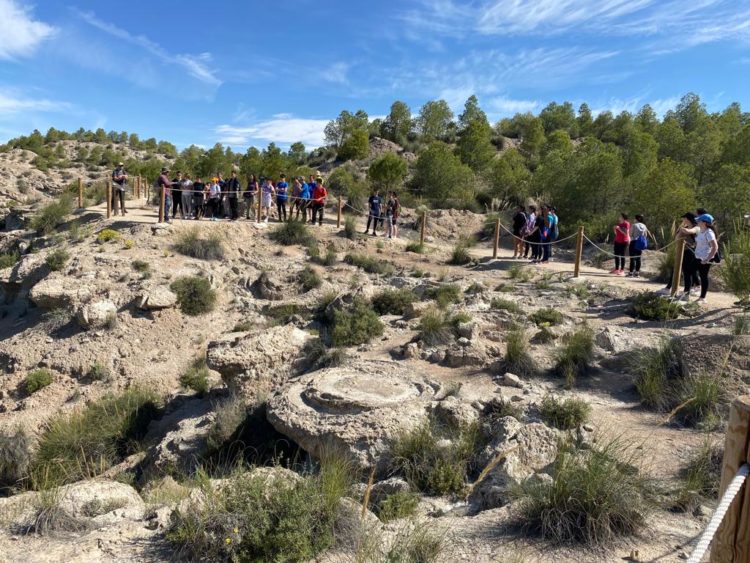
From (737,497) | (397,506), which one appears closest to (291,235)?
(397,506)

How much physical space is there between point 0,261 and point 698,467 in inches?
828

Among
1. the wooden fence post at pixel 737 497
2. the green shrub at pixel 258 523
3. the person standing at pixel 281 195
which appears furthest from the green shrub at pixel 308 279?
the wooden fence post at pixel 737 497

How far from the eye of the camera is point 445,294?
13172 millimetres

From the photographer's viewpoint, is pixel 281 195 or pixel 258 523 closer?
pixel 258 523

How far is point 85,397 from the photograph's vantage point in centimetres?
1109

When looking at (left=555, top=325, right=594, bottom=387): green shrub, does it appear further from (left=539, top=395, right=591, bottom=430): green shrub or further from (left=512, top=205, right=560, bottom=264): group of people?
(left=512, top=205, right=560, bottom=264): group of people

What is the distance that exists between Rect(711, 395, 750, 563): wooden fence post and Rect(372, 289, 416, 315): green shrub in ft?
34.5

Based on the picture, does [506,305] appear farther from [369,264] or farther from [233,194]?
[233,194]

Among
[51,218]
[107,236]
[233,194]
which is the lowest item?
[107,236]

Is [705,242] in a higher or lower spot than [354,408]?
higher

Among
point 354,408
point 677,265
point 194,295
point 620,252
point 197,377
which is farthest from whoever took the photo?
point 620,252

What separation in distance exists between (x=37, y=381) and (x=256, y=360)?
16.6 feet

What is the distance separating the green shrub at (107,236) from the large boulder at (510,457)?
13.6m

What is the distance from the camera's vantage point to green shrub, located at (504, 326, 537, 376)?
8.88 metres
